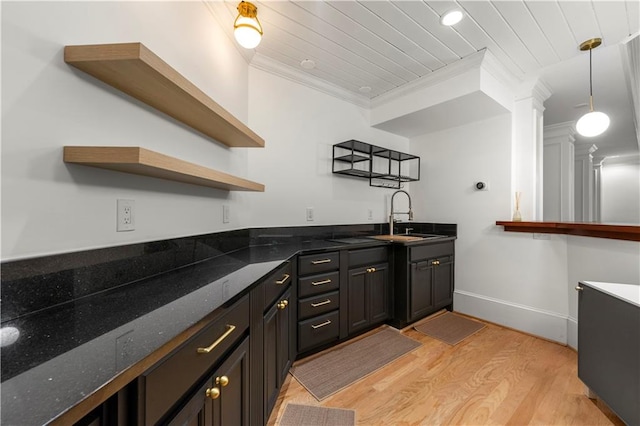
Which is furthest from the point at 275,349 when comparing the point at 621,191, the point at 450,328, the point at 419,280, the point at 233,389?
the point at 621,191

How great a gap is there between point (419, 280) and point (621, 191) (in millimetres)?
6829

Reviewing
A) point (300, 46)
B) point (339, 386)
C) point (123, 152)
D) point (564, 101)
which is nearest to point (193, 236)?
point (123, 152)

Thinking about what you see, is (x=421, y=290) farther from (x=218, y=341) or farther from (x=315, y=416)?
(x=218, y=341)

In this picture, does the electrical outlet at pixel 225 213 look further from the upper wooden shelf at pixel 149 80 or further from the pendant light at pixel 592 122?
the pendant light at pixel 592 122

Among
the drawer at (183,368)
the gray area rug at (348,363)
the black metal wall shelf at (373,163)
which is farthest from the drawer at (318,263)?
the black metal wall shelf at (373,163)

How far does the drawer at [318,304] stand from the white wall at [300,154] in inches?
30.8

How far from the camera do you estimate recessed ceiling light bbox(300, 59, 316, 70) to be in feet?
7.73

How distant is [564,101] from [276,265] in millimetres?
3928

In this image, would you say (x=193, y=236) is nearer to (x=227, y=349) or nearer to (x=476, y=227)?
(x=227, y=349)

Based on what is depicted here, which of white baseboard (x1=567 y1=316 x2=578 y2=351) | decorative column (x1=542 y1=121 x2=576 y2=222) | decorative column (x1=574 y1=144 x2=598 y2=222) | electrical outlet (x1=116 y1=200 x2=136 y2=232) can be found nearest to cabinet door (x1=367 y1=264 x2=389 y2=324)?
white baseboard (x1=567 y1=316 x2=578 y2=351)

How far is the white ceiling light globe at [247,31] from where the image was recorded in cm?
154

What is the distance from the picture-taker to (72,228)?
0.88 metres

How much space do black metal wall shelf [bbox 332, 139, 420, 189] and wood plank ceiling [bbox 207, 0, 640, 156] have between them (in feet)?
2.41

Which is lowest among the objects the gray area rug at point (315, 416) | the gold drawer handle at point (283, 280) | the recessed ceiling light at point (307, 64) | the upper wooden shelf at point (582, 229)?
the gray area rug at point (315, 416)
